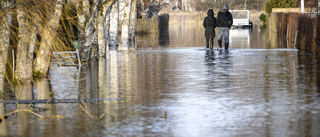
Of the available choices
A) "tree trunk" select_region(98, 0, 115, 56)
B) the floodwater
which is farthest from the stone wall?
"tree trunk" select_region(98, 0, 115, 56)

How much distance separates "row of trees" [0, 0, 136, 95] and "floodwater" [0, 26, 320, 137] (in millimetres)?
578

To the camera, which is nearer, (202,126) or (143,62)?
(202,126)

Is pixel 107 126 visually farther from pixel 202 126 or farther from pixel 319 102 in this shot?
pixel 319 102

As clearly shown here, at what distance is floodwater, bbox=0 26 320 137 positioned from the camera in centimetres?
880

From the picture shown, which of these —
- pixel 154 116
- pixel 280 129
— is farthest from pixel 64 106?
pixel 280 129

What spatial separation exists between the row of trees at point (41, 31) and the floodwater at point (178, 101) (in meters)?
0.58

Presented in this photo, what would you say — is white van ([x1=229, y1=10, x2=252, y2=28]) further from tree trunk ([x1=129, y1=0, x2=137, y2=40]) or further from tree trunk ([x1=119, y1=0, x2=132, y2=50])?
tree trunk ([x1=119, y1=0, x2=132, y2=50])

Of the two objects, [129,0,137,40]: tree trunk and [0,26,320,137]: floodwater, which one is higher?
[129,0,137,40]: tree trunk

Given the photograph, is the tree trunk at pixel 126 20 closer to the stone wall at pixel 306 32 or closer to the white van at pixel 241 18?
the stone wall at pixel 306 32

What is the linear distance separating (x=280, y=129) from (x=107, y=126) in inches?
90.5

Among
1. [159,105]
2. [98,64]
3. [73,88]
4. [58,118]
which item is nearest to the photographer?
[58,118]

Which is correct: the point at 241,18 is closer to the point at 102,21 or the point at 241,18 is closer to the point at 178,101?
the point at 102,21

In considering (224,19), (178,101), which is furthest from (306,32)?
(178,101)

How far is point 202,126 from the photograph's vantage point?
895cm
